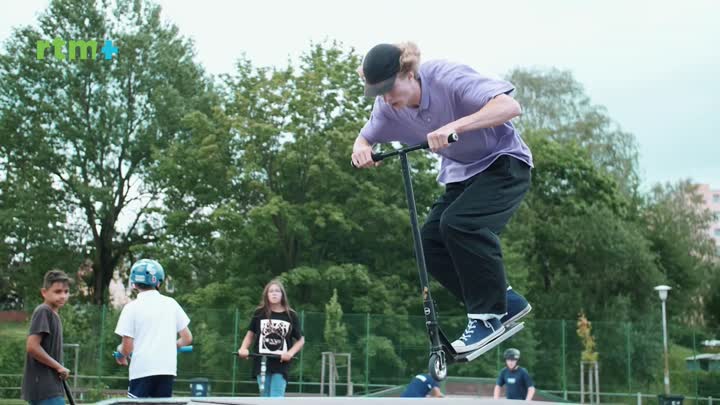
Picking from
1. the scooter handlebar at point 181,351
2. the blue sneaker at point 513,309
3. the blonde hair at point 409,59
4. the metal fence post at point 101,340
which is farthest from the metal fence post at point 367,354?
the blonde hair at point 409,59

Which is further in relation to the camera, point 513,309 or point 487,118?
point 513,309

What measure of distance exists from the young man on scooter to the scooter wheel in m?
0.13

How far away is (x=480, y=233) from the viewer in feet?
13.4

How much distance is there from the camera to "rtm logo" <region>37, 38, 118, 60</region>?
31.4 metres

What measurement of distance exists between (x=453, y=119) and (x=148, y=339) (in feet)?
10.7

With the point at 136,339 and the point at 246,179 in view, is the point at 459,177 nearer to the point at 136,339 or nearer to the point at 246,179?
the point at 136,339

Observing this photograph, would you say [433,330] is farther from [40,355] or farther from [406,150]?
[40,355]

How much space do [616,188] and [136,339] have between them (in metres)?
33.5

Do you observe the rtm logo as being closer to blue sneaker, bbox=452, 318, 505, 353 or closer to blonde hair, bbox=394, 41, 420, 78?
blonde hair, bbox=394, 41, 420, 78

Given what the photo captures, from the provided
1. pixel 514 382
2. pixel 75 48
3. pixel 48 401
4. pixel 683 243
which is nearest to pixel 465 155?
pixel 48 401

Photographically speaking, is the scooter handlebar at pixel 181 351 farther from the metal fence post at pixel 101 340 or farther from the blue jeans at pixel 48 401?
the metal fence post at pixel 101 340

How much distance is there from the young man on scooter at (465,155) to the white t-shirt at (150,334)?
265 cm

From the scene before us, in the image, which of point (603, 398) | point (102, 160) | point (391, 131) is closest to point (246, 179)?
point (102, 160)

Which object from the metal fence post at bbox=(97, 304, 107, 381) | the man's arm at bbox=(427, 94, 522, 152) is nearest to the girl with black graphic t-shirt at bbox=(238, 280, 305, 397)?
the man's arm at bbox=(427, 94, 522, 152)
